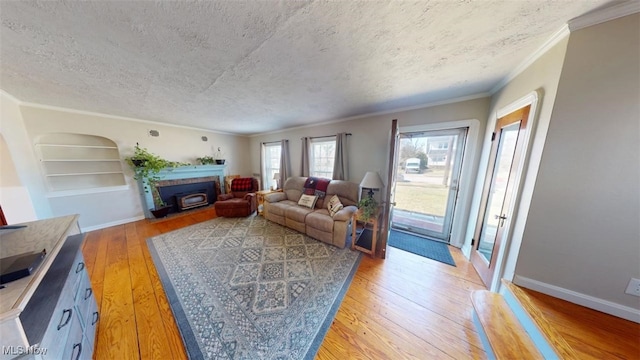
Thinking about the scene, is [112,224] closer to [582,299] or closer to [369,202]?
[369,202]

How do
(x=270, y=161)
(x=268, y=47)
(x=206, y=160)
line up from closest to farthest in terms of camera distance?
(x=268, y=47)
(x=206, y=160)
(x=270, y=161)

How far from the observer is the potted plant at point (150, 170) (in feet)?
11.2

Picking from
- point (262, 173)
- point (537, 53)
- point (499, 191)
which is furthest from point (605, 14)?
point (262, 173)

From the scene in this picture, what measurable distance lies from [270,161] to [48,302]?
4.26 m

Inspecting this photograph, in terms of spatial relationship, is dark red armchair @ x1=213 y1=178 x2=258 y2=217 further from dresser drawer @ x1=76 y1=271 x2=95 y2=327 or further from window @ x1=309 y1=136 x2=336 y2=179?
dresser drawer @ x1=76 y1=271 x2=95 y2=327

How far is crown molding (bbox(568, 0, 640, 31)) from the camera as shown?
949 millimetres

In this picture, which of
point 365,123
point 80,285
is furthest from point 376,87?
point 80,285

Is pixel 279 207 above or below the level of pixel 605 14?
below

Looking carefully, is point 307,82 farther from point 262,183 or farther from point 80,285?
point 262,183

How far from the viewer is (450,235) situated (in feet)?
8.71

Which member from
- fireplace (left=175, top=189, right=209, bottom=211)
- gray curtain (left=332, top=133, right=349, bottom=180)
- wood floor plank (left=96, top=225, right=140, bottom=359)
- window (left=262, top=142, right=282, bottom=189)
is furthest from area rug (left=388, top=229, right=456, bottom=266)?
fireplace (left=175, top=189, right=209, bottom=211)

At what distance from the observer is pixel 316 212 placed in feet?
9.50

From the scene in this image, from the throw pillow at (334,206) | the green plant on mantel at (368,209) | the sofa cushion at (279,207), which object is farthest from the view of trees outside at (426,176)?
the sofa cushion at (279,207)

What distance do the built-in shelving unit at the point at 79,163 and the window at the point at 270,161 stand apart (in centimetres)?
291
